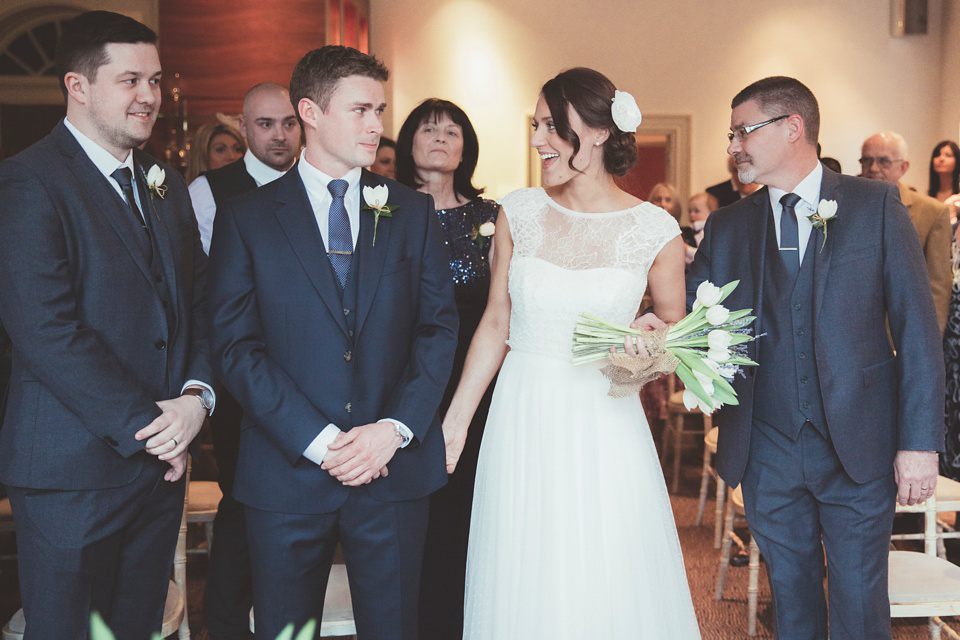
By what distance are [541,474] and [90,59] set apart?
1721mm

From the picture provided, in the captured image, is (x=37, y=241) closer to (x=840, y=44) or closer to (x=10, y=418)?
(x=10, y=418)

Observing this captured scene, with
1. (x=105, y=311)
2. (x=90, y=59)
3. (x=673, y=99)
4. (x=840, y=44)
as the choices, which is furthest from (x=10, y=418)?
(x=840, y=44)

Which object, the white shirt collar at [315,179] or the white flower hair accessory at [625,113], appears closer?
the white shirt collar at [315,179]

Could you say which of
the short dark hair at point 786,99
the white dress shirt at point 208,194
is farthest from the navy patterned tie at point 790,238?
the white dress shirt at point 208,194

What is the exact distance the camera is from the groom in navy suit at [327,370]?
2418 mm

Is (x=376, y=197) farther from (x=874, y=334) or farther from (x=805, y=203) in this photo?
(x=874, y=334)

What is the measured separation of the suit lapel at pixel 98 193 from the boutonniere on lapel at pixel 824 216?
1.93 m

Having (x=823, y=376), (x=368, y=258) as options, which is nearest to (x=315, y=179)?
(x=368, y=258)

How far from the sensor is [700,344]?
2.68 meters

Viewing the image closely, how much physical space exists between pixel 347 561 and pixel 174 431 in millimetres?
575

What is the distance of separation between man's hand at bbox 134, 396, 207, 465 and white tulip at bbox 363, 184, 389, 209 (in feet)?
2.37

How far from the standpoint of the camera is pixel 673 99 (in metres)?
10.2

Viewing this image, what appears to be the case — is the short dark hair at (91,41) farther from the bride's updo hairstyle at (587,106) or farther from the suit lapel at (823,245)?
the suit lapel at (823,245)

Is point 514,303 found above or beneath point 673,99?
beneath
